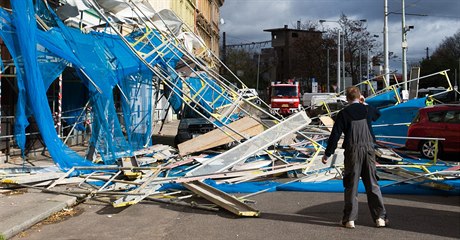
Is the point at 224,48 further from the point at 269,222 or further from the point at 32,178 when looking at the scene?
the point at 269,222

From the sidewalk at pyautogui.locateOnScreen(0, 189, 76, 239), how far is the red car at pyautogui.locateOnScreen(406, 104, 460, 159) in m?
9.96

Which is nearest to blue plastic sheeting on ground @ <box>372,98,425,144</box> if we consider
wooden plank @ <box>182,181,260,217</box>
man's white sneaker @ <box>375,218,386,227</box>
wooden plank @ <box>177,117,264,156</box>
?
wooden plank @ <box>177,117,264,156</box>

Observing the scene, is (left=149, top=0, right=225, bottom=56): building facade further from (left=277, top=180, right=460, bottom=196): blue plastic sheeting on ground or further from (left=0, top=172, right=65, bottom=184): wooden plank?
(left=277, top=180, right=460, bottom=196): blue plastic sheeting on ground

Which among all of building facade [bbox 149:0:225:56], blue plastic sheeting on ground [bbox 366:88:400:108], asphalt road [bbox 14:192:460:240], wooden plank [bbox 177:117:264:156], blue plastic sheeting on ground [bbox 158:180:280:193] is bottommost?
asphalt road [bbox 14:192:460:240]

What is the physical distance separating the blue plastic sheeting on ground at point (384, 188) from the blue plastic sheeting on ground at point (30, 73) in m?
4.62

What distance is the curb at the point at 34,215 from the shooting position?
624cm

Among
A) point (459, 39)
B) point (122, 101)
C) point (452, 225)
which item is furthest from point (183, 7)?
point (459, 39)

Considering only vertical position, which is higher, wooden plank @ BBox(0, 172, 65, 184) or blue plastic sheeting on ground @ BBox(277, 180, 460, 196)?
wooden plank @ BBox(0, 172, 65, 184)

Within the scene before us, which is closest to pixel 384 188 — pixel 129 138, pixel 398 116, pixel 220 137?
pixel 220 137

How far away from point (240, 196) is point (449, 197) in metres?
3.57

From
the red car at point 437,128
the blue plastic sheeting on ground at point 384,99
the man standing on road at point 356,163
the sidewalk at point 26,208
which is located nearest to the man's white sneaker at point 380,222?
the man standing on road at point 356,163

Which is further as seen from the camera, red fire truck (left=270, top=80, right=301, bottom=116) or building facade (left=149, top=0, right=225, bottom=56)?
red fire truck (left=270, top=80, right=301, bottom=116)

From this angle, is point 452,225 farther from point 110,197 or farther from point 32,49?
point 32,49

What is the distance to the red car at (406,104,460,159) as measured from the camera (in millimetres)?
13217
